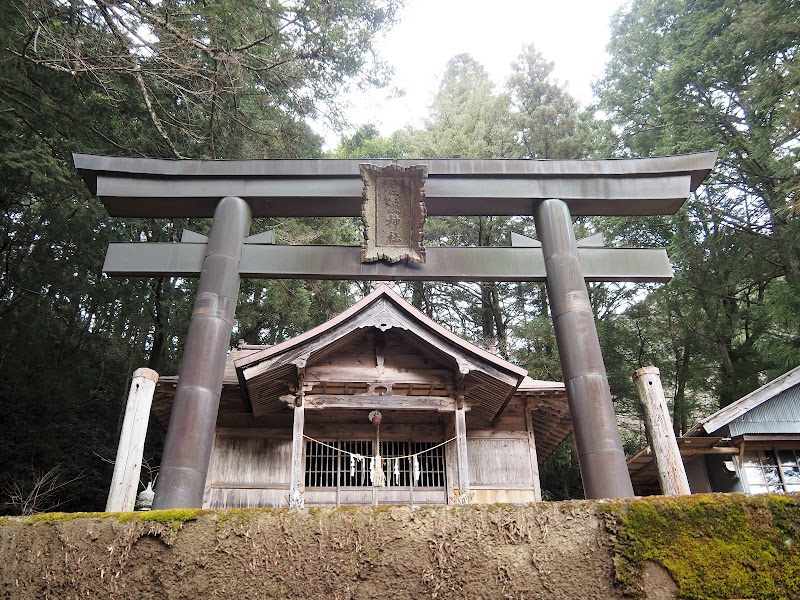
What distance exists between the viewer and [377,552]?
2996mm

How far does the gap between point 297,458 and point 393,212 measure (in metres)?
4.63

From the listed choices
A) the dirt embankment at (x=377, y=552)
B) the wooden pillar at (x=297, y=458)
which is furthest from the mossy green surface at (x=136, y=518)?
the wooden pillar at (x=297, y=458)

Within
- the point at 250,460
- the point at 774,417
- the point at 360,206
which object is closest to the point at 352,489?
the point at 250,460

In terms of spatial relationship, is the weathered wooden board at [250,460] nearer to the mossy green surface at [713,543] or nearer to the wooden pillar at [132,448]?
the wooden pillar at [132,448]

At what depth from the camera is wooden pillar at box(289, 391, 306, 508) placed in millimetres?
8664

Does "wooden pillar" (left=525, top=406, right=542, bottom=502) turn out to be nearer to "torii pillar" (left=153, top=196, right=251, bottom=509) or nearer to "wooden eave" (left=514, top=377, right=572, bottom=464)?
"wooden eave" (left=514, top=377, right=572, bottom=464)

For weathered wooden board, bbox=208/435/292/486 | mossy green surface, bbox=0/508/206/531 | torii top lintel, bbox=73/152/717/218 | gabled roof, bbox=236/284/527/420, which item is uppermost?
torii top lintel, bbox=73/152/717/218

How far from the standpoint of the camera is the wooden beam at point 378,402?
979cm

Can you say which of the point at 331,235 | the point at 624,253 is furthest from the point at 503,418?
the point at 331,235

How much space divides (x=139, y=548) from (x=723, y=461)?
40.2 ft

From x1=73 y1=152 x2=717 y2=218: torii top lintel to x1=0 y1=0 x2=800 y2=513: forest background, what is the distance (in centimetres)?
222

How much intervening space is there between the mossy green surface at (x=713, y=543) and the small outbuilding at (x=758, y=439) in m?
9.02

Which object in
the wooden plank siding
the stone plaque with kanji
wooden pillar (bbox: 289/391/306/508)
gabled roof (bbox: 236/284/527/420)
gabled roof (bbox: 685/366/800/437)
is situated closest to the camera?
the stone plaque with kanji

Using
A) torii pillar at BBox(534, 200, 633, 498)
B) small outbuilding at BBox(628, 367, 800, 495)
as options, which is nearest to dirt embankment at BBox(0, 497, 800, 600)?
torii pillar at BBox(534, 200, 633, 498)
